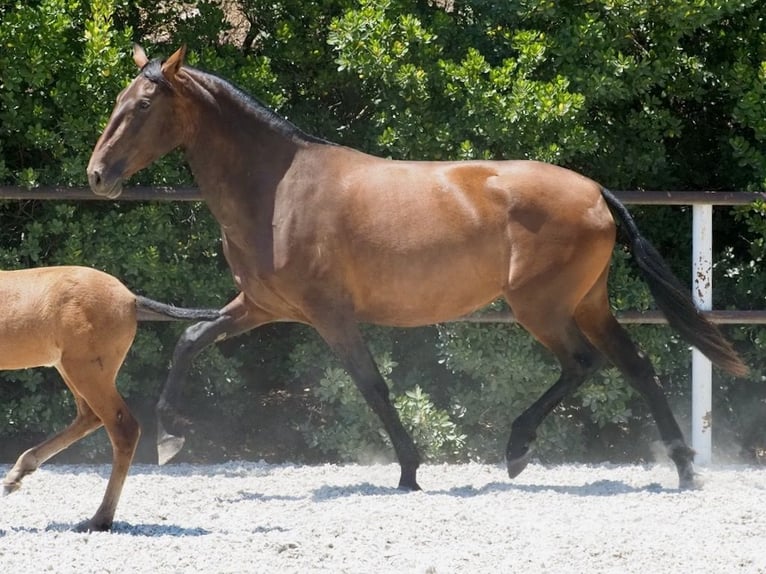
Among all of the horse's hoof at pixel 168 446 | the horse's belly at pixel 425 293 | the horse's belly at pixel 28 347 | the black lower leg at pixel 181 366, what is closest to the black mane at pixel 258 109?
the horse's belly at pixel 425 293

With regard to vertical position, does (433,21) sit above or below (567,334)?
above

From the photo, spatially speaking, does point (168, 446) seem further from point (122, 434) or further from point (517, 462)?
point (517, 462)

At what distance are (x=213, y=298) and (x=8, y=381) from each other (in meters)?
1.49

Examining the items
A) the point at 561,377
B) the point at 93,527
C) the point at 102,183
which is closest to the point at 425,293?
the point at 561,377

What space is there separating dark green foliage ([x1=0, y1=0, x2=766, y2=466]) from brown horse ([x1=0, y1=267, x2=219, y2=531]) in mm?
2254

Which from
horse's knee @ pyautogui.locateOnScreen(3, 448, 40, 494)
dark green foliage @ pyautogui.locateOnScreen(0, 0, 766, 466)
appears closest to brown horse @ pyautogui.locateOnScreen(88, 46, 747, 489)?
dark green foliage @ pyautogui.locateOnScreen(0, 0, 766, 466)

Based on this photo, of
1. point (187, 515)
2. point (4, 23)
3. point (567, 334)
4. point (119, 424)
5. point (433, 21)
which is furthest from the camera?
point (433, 21)

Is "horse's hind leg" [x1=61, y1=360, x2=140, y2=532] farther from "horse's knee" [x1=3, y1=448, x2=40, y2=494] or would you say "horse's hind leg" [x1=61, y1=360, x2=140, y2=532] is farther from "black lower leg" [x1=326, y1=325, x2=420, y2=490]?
"black lower leg" [x1=326, y1=325, x2=420, y2=490]

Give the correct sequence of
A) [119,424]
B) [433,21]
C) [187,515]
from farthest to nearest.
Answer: [433,21] → [187,515] → [119,424]

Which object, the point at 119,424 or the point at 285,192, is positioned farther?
the point at 285,192

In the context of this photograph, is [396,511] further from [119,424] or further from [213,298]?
[213,298]

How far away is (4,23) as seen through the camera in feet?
23.9

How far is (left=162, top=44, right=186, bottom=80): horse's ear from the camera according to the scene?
6.40 metres

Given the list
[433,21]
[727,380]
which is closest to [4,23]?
[433,21]
